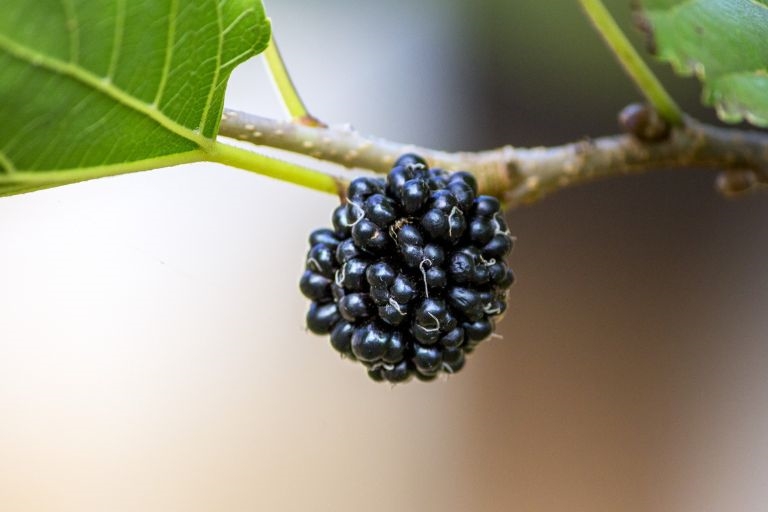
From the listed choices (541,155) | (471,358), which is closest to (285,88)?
(541,155)

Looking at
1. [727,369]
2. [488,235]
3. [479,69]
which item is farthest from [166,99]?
[727,369]

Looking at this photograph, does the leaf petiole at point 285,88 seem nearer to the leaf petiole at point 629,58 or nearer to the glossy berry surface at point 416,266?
the glossy berry surface at point 416,266

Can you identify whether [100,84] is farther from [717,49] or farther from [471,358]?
[471,358]

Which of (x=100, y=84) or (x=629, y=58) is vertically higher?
(x=629, y=58)

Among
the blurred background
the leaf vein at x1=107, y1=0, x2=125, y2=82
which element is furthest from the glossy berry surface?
the blurred background

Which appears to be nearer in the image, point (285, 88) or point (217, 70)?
point (217, 70)

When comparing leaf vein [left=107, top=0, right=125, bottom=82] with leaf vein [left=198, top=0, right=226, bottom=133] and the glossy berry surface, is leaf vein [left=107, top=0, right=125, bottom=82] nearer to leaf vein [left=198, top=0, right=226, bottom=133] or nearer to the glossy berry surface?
leaf vein [left=198, top=0, right=226, bottom=133]

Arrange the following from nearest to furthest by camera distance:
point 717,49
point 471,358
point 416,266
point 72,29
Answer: point 72,29 < point 416,266 < point 717,49 < point 471,358
